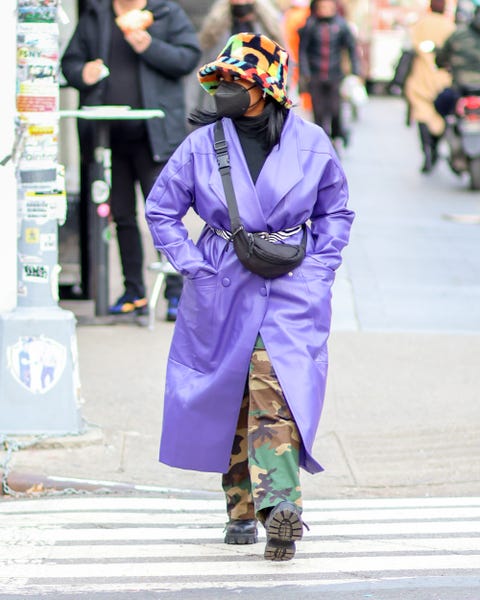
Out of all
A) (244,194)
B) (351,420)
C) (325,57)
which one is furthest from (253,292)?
(325,57)

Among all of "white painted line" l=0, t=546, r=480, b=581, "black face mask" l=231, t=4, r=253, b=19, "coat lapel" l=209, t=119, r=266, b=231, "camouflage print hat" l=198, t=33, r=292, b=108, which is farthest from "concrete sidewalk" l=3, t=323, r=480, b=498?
"black face mask" l=231, t=4, r=253, b=19

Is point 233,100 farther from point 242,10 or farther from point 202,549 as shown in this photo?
point 242,10

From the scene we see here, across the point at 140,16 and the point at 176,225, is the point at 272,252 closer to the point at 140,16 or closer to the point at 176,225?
the point at 176,225

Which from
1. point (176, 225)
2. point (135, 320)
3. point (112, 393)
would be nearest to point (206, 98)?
point (135, 320)

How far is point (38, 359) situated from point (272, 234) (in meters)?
2.09

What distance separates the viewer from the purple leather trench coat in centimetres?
521

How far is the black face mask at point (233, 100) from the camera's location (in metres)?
5.24

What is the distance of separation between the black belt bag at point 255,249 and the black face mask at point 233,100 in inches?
6.6

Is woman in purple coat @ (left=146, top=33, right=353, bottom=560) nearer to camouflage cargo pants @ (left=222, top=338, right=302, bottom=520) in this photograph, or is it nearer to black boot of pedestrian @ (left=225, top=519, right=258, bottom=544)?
camouflage cargo pants @ (left=222, top=338, right=302, bottom=520)

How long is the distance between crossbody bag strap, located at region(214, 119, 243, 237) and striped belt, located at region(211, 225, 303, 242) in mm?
93

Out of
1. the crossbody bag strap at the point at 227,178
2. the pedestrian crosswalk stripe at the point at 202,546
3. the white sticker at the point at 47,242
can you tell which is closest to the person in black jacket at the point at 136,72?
the white sticker at the point at 47,242

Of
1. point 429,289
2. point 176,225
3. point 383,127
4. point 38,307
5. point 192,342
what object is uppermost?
point 176,225

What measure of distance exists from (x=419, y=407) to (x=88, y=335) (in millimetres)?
2361

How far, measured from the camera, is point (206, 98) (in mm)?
14859
